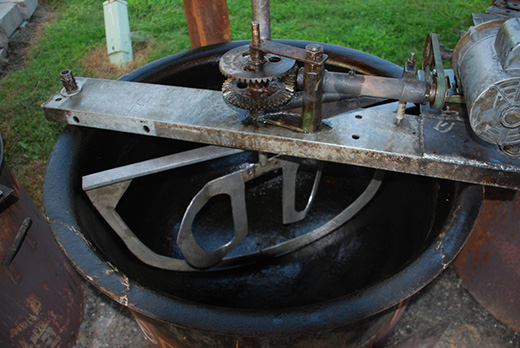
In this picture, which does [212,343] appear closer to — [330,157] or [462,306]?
[330,157]

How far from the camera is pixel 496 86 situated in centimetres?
86

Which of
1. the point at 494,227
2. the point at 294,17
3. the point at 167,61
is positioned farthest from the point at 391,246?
the point at 294,17

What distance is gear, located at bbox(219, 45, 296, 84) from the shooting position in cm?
100

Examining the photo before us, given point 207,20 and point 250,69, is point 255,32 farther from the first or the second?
point 207,20

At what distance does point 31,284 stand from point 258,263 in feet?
2.73

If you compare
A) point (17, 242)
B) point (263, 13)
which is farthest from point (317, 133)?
point (17, 242)

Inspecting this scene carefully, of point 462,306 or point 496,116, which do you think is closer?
point 496,116

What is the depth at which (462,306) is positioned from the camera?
77.6 inches

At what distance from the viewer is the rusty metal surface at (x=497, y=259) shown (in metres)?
1.72

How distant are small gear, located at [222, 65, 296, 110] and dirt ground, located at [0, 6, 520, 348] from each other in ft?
3.91

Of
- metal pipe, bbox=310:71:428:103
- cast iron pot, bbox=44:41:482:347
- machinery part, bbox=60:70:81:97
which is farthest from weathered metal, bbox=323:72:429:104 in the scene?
machinery part, bbox=60:70:81:97

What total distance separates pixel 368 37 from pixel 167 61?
2.58 meters

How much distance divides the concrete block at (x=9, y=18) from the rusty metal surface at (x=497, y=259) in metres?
4.12

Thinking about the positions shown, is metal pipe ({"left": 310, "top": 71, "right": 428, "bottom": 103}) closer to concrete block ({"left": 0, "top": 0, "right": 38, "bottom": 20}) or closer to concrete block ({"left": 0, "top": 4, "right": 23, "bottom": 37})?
concrete block ({"left": 0, "top": 4, "right": 23, "bottom": 37})
